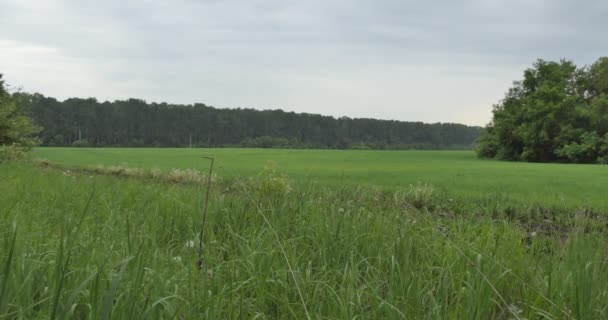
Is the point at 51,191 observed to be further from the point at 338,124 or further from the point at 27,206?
the point at 338,124

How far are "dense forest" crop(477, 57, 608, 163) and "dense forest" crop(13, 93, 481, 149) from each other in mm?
60032

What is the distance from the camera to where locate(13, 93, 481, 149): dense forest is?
102 m

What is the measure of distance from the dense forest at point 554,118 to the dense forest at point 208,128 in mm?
60032

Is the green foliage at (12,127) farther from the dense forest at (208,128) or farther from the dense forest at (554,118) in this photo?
the dense forest at (208,128)

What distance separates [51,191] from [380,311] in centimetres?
525

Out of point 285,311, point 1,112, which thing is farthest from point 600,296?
point 1,112

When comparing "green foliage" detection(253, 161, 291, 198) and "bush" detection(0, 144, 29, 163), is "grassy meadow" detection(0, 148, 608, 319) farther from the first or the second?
"bush" detection(0, 144, 29, 163)

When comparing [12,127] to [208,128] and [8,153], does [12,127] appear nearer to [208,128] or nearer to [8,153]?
[8,153]

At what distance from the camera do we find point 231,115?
12006 centimetres

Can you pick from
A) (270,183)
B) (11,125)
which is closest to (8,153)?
(11,125)

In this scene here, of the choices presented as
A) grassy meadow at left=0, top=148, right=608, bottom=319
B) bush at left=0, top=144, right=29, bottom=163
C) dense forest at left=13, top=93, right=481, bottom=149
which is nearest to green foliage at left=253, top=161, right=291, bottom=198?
grassy meadow at left=0, top=148, right=608, bottom=319

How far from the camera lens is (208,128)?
11488 cm

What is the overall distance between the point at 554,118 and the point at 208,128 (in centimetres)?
8693

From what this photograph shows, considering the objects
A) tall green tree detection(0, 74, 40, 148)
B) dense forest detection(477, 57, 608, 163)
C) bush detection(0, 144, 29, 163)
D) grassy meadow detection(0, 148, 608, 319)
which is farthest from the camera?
dense forest detection(477, 57, 608, 163)
